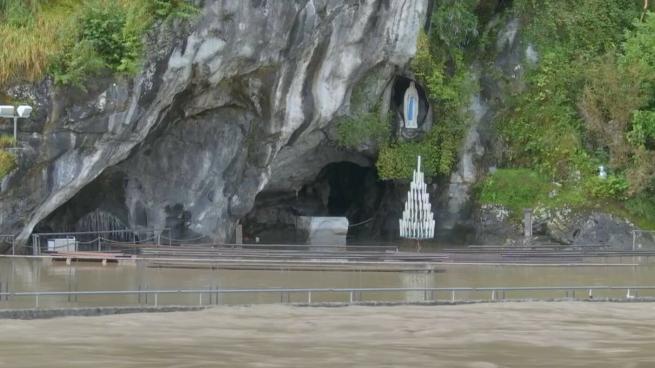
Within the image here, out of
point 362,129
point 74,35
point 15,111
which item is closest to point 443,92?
point 362,129

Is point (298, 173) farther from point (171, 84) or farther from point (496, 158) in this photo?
point (171, 84)

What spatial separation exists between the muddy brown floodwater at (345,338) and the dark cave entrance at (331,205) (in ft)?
56.7

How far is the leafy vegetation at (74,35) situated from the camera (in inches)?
908

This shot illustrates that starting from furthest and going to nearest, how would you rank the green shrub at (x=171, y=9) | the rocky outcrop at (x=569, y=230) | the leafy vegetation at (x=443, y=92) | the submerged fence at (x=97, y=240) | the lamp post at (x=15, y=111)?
1. the leafy vegetation at (x=443, y=92)
2. the rocky outcrop at (x=569, y=230)
3. the submerged fence at (x=97, y=240)
4. the green shrub at (x=171, y=9)
5. the lamp post at (x=15, y=111)

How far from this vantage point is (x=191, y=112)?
2794 centimetres

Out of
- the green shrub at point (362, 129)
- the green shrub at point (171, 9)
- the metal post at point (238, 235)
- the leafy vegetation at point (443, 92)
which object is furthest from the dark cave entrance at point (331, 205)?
the green shrub at point (171, 9)

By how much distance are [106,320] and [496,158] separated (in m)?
21.3

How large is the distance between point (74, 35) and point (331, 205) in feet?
55.6

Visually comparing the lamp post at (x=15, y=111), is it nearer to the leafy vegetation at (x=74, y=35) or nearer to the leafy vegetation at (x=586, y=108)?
the leafy vegetation at (x=74, y=35)

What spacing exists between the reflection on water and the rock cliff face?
2.90 metres

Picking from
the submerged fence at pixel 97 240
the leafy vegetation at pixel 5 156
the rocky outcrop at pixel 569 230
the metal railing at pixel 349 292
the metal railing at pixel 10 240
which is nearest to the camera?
the metal railing at pixel 349 292

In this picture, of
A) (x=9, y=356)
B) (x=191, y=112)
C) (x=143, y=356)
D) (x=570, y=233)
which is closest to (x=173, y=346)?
(x=143, y=356)

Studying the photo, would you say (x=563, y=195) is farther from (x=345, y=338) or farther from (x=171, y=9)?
(x=345, y=338)

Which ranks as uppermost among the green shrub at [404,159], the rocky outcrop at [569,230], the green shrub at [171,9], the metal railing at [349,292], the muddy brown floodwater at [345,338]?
the green shrub at [171,9]
